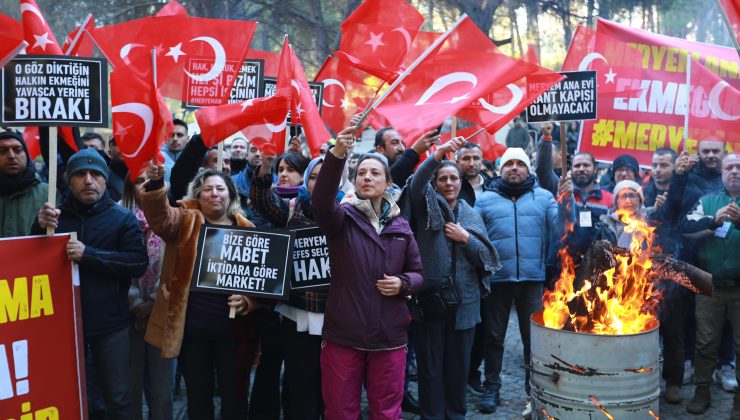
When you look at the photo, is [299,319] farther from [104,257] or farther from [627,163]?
[627,163]

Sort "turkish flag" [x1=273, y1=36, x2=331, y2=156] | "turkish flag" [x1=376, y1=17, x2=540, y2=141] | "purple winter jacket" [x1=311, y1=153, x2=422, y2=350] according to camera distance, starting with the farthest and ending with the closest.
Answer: "turkish flag" [x1=273, y1=36, x2=331, y2=156] → "turkish flag" [x1=376, y1=17, x2=540, y2=141] → "purple winter jacket" [x1=311, y1=153, x2=422, y2=350]

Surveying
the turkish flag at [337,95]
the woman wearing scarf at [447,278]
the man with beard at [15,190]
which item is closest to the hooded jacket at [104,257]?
the man with beard at [15,190]

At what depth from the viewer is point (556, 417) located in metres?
4.59

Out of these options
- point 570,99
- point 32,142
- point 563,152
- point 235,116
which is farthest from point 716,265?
point 32,142

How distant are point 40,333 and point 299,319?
1.71 metres

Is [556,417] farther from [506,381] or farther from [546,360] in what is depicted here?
[506,381]

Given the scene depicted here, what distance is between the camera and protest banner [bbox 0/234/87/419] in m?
4.55

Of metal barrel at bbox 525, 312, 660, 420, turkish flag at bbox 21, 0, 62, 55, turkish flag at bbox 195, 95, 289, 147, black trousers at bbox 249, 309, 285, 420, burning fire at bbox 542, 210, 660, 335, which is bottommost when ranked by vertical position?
black trousers at bbox 249, 309, 285, 420

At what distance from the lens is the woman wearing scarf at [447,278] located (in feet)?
18.0

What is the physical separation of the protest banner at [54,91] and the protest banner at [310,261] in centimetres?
160

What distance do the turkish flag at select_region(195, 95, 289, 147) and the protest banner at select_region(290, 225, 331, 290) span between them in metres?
0.96

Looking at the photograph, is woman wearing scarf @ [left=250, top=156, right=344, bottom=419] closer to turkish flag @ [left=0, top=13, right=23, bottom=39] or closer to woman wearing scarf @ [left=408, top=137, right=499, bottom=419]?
woman wearing scarf @ [left=408, top=137, right=499, bottom=419]

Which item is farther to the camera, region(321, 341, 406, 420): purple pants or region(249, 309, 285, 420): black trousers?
region(249, 309, 285, 420): black trousers

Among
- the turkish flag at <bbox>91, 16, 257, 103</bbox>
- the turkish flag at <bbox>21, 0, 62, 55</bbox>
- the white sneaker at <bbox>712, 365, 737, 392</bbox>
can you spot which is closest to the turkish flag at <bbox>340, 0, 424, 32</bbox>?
the turkish flag at <bbox>91, 16, 257, 103</bbox>
